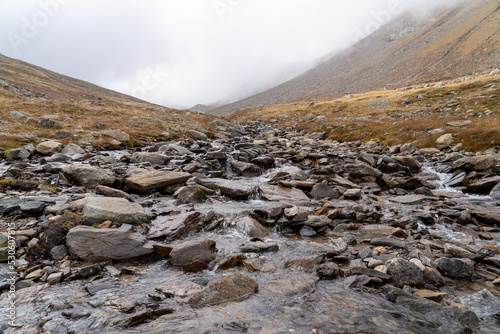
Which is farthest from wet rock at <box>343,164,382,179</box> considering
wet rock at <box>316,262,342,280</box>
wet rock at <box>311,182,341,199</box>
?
wet rock at <box>316,262,342,280</box>

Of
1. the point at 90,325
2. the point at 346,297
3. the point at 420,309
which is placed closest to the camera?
the point at 90,325

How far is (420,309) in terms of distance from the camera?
566 cm

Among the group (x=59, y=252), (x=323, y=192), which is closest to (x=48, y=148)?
(x=59, y=252)

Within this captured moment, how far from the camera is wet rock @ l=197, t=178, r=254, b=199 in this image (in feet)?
50.9

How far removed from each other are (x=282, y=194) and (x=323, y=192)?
2.75m

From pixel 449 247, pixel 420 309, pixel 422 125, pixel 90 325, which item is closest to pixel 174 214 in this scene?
pixel 90 325

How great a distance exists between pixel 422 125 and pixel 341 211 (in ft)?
78.3

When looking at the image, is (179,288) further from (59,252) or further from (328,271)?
(328,271)

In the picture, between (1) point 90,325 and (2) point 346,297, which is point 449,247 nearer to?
(2) point 346,297

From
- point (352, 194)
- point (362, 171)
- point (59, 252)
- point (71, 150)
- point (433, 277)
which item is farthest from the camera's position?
point (71, 150)

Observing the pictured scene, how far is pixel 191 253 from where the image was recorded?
805cm

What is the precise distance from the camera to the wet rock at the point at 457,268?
274 inches

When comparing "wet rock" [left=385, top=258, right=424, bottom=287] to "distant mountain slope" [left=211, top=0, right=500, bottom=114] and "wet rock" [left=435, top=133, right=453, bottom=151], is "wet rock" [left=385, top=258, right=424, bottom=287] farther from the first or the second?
"distant mountain slope" [left=211, top=0, right=500, bottom=114]

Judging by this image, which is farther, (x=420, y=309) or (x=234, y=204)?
(x=234, y=204)
